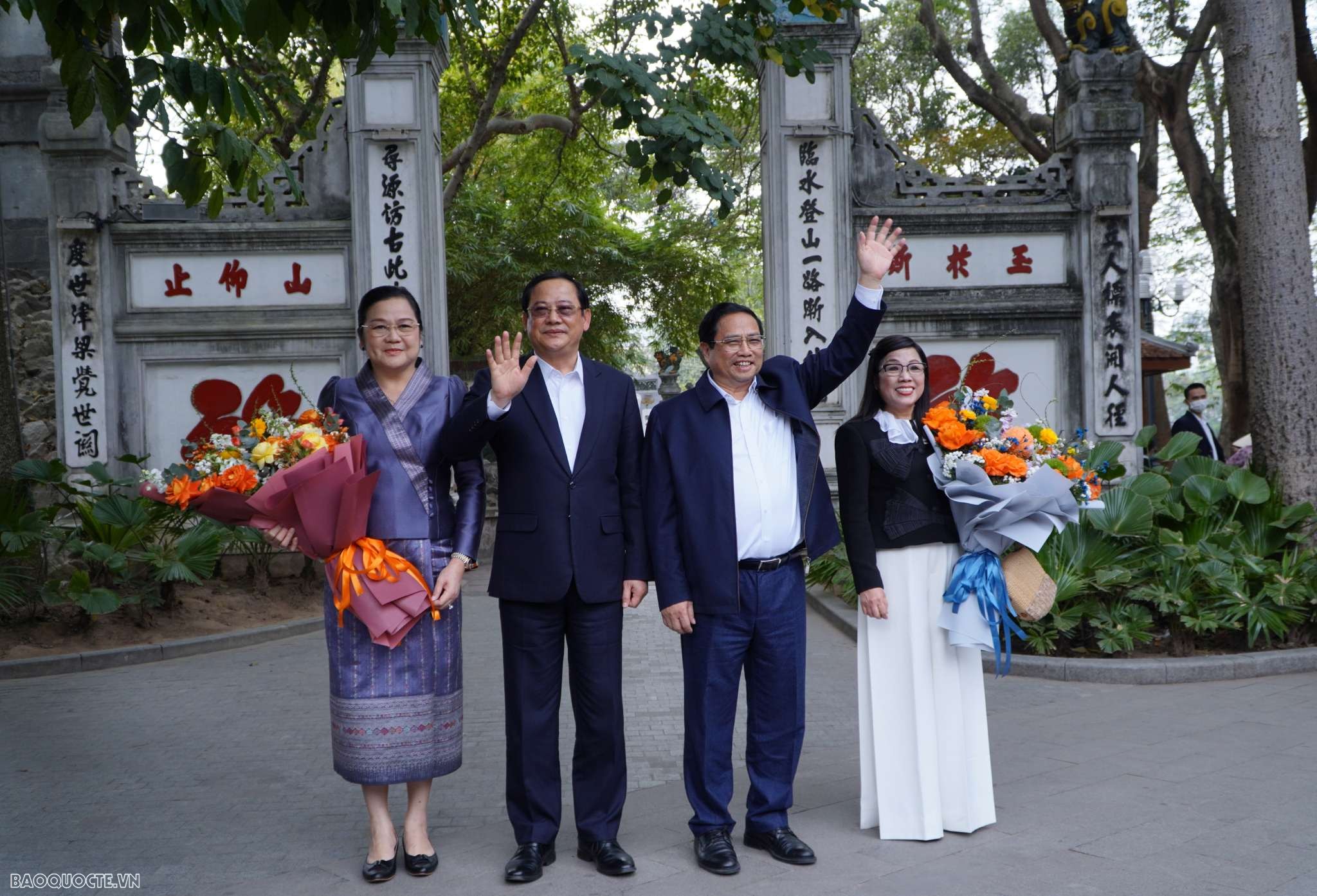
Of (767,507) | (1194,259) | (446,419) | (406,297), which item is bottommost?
(767,507)

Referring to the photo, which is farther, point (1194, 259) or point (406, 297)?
point (1194, 259)

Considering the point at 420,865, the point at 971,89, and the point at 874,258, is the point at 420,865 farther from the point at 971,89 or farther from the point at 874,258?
the point at 971,89

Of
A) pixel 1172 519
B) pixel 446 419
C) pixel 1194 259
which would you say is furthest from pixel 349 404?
pixel 1194 259

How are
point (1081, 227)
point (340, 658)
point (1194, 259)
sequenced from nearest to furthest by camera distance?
point (340, 658) → point (1081, 227) → point (1194, 259)

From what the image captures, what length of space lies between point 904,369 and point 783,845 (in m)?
1.65

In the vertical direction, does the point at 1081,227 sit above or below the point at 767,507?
above

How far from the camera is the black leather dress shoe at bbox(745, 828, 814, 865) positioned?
3.75m

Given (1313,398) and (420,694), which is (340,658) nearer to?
(420,694)

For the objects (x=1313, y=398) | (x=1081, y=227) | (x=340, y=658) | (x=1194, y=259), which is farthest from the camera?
(x=1194, y=259)

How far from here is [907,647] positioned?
4.02m

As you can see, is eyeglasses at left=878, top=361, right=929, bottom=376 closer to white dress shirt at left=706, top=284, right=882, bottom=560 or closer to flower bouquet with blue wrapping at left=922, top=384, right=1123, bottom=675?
flower bouquet with blue wrapping at left=922, top=384, right=1123, bottom=675

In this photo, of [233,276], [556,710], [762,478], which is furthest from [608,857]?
[233,276]

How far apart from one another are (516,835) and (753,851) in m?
0.79

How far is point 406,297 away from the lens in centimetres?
377
